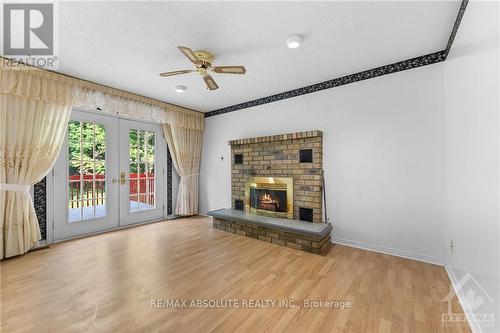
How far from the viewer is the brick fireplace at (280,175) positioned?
332cm

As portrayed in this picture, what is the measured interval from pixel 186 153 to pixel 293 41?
341 cm

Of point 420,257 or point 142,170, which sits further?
point 142,170

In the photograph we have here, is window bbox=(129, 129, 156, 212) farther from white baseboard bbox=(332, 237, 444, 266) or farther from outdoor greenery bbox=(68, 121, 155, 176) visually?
white baseboard bbox=(332, 237, 444, 266)

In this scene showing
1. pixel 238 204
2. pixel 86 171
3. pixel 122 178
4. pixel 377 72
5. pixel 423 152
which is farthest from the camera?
pixel 238 204

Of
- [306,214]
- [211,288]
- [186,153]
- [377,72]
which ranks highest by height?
[377,72]

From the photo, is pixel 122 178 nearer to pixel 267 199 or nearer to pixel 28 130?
pixel 28 130

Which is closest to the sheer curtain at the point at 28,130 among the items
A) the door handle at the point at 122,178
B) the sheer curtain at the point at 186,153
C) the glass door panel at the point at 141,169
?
the glass door panel at the point at 141,169

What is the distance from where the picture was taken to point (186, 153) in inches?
190

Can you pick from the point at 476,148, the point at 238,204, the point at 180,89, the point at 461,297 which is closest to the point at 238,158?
the point at 238,204

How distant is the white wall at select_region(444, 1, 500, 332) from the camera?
1231 mm

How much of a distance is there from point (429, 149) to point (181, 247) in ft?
11.3

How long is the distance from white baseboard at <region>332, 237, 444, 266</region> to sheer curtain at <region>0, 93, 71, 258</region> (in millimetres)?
4239

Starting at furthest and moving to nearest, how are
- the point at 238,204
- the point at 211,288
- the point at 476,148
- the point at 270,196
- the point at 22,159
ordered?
the point at 238,204 → the point at 270,196 → the point at 22,159 → the point at 211,288 → the point at 476,148

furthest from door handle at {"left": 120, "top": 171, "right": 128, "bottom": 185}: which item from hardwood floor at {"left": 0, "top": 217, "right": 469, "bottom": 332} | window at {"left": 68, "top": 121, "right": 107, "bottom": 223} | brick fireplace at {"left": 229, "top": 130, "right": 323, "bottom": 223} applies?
brick fireplace at {"left": 229, "top": 130, "right": 323, "bottom": 223}
